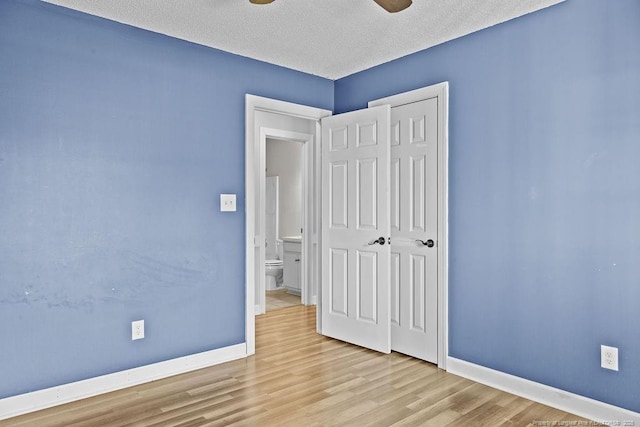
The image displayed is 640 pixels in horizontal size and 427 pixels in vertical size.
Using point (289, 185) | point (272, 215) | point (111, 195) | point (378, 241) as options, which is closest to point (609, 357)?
point (378, 241)

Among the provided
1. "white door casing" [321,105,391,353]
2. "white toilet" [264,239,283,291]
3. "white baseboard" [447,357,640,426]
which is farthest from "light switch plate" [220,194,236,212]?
"white toilet" [264,239,283,291]

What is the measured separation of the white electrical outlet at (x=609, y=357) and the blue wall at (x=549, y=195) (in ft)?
0.10

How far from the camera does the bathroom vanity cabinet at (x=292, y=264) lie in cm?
620

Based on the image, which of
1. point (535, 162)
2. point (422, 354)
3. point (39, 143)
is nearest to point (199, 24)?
point (39, 143)

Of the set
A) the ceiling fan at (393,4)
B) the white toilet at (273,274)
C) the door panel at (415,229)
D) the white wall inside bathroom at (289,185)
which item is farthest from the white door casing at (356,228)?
the white wall inside bathroom at (289,185)

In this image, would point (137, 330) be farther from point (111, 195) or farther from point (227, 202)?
point (227, 202)

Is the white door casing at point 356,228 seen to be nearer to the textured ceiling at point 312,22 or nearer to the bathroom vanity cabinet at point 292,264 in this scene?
the textured ceiling at point 312,22

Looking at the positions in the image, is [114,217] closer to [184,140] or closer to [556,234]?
[184,140]

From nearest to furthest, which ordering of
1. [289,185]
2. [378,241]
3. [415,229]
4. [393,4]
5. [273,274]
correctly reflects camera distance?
[393,4], [415,229], [378,241], [273,274], [289,185]

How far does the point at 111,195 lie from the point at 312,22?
6.05 ft

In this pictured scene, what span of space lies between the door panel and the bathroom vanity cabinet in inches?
101

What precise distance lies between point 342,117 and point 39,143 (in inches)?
95.1

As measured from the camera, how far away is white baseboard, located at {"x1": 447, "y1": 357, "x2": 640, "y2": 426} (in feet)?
8.21

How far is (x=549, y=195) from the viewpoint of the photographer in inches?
110
